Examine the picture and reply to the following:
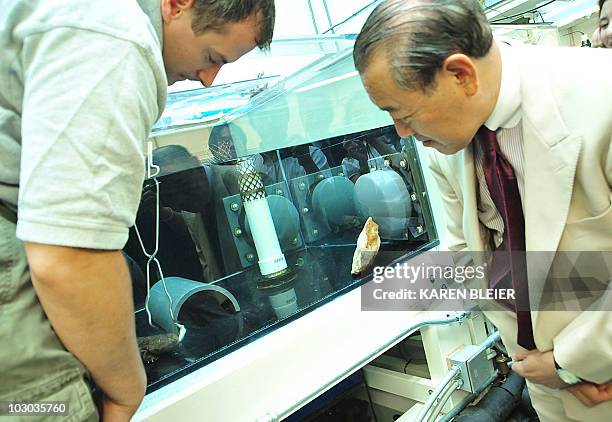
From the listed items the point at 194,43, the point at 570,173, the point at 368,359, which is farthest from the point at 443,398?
the point at 194,43

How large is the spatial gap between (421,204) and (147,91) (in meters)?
1.09

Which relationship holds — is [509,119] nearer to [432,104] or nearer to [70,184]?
[432,104]

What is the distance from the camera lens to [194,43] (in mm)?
537

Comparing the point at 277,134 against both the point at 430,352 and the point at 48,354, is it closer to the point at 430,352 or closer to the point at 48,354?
the point at 430,352

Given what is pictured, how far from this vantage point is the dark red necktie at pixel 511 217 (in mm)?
726

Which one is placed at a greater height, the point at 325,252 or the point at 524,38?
the point at 524,38

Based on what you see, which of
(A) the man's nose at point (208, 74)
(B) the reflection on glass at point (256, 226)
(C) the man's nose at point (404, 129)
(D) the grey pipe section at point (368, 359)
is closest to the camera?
(A) the man's nose at point (208, 74)

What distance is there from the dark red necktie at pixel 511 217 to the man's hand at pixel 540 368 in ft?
0.11

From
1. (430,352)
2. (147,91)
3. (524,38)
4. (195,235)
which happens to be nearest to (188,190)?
(195,235)

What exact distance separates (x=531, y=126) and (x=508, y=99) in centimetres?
6

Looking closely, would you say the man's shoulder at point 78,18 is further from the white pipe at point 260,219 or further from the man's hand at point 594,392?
the man's hand at point 594,392

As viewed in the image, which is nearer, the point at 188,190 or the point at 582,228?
the point at 582,228

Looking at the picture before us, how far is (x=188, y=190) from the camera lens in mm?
1137

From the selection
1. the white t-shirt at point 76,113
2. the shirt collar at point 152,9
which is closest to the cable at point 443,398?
the white t-shirt at point 76,113
